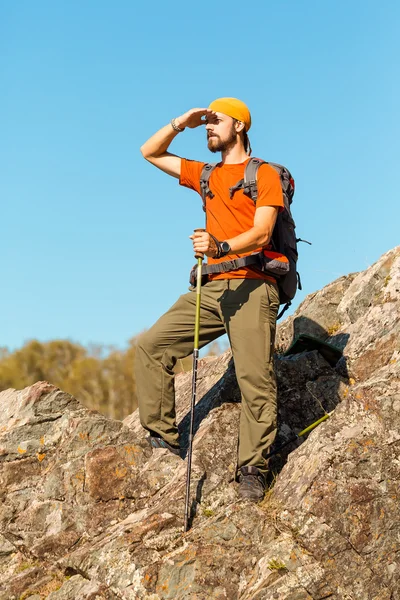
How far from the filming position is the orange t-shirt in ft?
24.4

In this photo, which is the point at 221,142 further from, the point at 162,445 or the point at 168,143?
the point at 162,445

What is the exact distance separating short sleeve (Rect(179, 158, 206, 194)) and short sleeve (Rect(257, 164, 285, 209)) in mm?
915

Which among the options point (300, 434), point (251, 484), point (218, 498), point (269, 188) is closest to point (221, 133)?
point (269, 188)

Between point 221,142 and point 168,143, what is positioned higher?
point 168,143

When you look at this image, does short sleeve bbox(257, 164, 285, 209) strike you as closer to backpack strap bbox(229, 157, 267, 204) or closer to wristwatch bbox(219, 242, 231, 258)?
backpack strap bbox(229, 157, 267, 204)

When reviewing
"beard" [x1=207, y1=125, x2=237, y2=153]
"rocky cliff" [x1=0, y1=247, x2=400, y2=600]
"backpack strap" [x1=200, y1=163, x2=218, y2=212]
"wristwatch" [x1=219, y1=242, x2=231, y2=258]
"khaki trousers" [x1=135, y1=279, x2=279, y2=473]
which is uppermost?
"beard" [x1=207, y1=125, x2=237, y2=153]

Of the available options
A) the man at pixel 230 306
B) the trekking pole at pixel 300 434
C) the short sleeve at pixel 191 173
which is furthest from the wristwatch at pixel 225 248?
the trekking pole at pixel 300 434

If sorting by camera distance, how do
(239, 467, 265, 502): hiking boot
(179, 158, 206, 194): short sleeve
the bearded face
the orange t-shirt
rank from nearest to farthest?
(239, 467, 265, 502): hiking boot < the orange t-shirt < the bearded face < (179, 158, 206, 194): short sleeve

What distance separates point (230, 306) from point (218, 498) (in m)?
1.98

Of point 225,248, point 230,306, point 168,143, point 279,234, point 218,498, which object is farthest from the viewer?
point 168,143

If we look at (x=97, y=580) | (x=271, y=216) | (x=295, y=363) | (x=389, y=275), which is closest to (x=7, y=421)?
(x=97, y=580)

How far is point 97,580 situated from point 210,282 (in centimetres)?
324

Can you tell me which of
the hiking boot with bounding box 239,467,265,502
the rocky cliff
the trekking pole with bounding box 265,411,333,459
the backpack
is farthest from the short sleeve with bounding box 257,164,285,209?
the hiking boot with bounding box 239,467,265,502

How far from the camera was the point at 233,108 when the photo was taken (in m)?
8.09
